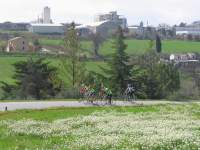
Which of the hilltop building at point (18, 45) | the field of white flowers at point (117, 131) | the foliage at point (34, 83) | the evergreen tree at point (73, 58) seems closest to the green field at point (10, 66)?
the evergreen tree at point (73, 58)

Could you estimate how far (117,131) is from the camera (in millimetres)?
30562

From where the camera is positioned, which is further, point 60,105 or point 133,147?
point 60,105

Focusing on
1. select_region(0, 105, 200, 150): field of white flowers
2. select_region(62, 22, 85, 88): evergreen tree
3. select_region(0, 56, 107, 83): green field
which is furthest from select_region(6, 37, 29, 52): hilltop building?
select_region(0, 105, 200, 150): field of white flowers

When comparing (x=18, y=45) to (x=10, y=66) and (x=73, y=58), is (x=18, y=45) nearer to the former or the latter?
(x=10, y=66)

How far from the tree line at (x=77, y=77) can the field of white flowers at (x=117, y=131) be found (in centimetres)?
3304

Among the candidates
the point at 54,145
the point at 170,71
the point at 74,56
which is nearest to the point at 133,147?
the point at 54,145

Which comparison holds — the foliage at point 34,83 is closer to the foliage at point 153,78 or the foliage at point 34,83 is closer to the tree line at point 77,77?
the tree line at point 77,77

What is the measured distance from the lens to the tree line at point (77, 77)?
7544 centimetres

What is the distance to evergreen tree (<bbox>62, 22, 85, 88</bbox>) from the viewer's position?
286 feet

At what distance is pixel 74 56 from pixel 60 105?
1337 inches

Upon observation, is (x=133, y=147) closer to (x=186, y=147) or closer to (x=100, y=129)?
(x=186, y=147)

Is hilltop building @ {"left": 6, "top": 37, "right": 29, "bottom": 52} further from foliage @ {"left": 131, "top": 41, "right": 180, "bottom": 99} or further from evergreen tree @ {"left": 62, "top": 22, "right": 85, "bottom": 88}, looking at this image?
evergreen tree @ {"left": 62, "top": 22, "right": 85, "bottom": 88}

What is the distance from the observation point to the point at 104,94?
191 feet

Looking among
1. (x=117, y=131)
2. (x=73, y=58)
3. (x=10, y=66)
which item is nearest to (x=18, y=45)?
(x=10, y=66)
